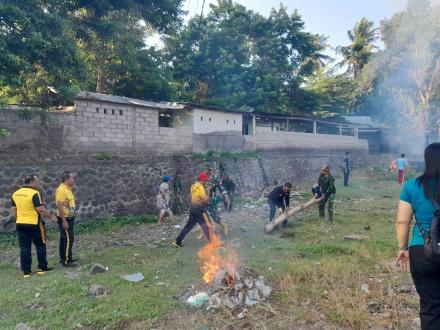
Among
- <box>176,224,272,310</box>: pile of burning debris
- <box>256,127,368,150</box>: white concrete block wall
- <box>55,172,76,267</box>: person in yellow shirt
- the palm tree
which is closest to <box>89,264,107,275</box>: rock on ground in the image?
<box>55,172,76,267</box>: person in yellow shirt

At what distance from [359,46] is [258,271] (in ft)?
123

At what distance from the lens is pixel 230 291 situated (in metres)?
4.79

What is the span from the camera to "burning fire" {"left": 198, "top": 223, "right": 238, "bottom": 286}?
5.14 m

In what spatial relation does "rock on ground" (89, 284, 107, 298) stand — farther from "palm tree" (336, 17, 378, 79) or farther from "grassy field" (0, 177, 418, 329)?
"palm tree" (336, 17, 378, 79)

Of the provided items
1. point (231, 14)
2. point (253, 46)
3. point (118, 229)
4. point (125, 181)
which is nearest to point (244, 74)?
point (253, 46)

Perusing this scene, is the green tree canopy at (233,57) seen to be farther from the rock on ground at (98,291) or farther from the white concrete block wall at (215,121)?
the rock on ground at (98,291)

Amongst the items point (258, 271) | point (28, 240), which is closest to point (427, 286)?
point (258, 271)

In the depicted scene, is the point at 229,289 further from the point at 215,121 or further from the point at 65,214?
the point at 215,121

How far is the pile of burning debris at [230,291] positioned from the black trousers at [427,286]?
2.39 meters

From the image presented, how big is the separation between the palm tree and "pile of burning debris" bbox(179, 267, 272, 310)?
3760 centimetres

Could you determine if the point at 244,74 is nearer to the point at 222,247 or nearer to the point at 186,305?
the point at 222,247

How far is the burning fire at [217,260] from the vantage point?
5.14 meters

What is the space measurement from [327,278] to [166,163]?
8.57 metres

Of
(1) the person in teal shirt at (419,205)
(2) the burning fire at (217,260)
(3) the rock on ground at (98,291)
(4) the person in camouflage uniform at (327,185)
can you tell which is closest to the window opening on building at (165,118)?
(4) the person in camouflage uniform at (327,185)
